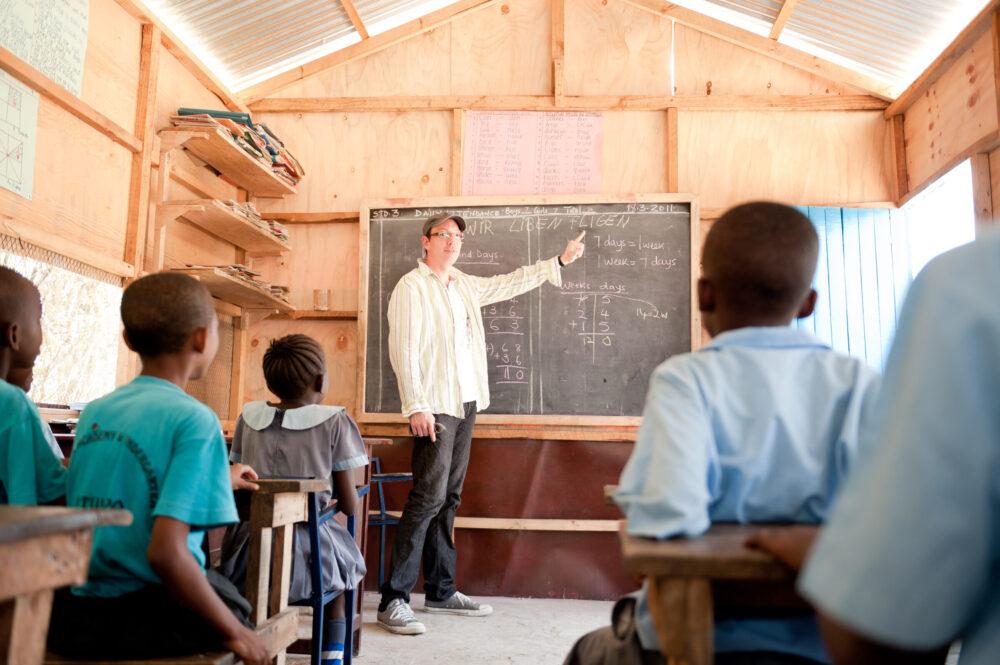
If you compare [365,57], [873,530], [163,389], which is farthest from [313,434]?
[365,57]

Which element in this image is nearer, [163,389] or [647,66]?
[163,389]

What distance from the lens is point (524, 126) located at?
4.56m

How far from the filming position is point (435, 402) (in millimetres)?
3559

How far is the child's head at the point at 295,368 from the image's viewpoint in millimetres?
2322

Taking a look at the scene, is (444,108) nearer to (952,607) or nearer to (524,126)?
(524,126)

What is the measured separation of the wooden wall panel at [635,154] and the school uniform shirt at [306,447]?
2.71 meters

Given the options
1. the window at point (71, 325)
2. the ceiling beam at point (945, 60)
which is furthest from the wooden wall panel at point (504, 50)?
the window at point (71, 325)

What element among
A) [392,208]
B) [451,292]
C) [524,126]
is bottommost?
[451,292]

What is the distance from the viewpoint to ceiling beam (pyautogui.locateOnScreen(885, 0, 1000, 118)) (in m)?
3.39

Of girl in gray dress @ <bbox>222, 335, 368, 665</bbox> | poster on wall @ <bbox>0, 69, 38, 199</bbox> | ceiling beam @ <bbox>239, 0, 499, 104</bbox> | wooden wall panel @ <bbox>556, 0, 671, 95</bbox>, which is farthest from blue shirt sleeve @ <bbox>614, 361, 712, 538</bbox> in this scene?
ceiling beam @ <bbox>239, 0, 499, 104</bbox>

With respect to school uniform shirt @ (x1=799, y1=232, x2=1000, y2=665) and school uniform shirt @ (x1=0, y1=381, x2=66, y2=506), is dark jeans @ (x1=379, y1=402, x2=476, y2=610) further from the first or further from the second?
school uniform shirt @ (x1=799, y1=232, x2=1000, y2=665)

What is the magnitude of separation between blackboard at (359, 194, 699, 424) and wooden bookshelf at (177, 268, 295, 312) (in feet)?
1.73

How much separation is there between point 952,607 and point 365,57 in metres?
4.86

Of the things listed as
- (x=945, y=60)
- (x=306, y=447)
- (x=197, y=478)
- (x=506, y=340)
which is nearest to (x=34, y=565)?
(x=197, y=478)
